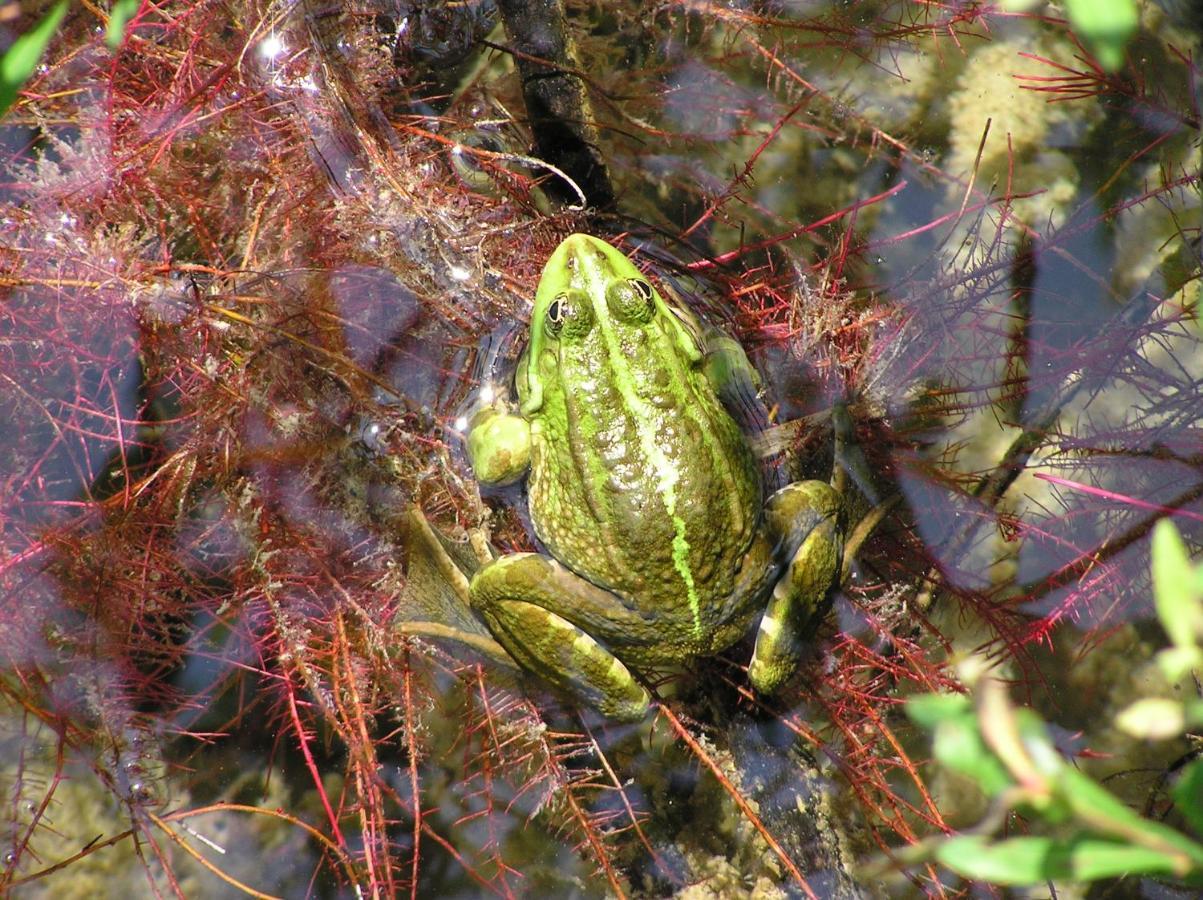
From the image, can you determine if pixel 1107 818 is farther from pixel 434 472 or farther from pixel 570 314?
pixel 434 472

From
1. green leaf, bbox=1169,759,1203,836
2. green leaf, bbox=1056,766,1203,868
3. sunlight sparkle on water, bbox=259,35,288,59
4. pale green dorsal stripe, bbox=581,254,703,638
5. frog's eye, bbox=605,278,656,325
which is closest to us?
green leaf, bbox=1056,766,1203,868

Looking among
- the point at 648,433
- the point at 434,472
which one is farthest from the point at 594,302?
the point at 434,472

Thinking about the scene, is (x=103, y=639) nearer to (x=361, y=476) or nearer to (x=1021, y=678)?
(x=361, y=476)

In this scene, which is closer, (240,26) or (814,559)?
(814,559)

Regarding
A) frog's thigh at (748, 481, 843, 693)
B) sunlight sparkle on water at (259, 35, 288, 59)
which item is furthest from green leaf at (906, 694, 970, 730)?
sunlight sparkle on water at (259, 35, 288, 59)

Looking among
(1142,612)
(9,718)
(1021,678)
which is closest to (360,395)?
(9,718)

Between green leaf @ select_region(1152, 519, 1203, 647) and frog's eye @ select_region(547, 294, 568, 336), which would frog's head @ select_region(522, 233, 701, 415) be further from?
green leaf @ select_region(1152, 519, 1203, 647)
